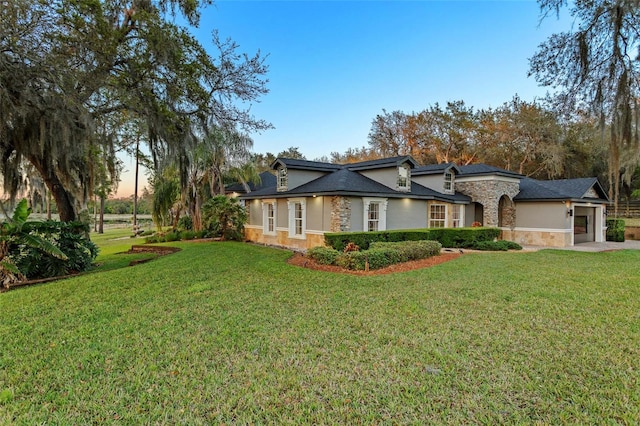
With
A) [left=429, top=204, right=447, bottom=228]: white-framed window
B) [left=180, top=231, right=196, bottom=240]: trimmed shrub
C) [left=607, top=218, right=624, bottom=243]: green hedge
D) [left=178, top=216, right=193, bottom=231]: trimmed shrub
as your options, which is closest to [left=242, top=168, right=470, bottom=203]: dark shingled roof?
[left=429, top=204, right=447, bottom=228]: white-framed window

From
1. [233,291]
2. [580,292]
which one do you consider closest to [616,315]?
[580,292]

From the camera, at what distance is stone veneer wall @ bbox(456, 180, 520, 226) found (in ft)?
55.0

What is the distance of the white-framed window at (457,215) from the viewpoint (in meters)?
17.0

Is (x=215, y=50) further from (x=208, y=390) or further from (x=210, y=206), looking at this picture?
(x=208, y=390)

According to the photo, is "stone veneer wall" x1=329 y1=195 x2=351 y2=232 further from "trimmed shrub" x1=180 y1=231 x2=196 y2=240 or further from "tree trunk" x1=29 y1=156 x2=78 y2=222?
"trimmed shrub" x1=180 y1=231 x2=196 y2=240

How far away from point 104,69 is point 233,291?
255 inches

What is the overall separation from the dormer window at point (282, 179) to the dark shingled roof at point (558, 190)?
12666mm

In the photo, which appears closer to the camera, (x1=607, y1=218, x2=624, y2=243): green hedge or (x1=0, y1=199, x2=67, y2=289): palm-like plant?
(x1=0, y1=199, x2=67, y2=289): palm-like plant

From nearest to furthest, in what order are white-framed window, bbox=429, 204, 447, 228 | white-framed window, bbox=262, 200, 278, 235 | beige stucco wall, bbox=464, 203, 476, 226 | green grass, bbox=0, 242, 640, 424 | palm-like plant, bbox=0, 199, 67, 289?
1. green grass, bbox=0, 242, 640, 424
2. palm-like plant, bbox=0, 199, 67, 289
3. white-framed window, bbox=429, 204, 447, 228
4. white-framed window, bbox=262, 200, 278, 235
5. beige stucco wall, bbox=464, 203, 476, 226

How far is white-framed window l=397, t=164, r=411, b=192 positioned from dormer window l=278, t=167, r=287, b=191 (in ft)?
18.2

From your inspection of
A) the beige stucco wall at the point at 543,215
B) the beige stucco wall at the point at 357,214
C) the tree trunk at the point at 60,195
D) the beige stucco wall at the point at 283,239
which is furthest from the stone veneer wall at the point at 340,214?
the beige stucco wall at the point at 543,215

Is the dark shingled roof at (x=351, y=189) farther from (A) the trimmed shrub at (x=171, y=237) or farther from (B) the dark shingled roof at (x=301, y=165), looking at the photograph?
(A) the trimmed shrub at (x=171, y=237)

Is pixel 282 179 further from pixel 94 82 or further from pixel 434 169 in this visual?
pixel 94 82

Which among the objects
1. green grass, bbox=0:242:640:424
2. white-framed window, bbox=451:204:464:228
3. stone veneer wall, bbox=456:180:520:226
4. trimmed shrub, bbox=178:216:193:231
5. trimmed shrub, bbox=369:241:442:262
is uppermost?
stone veneer wall, bbox=456:180:520:226
